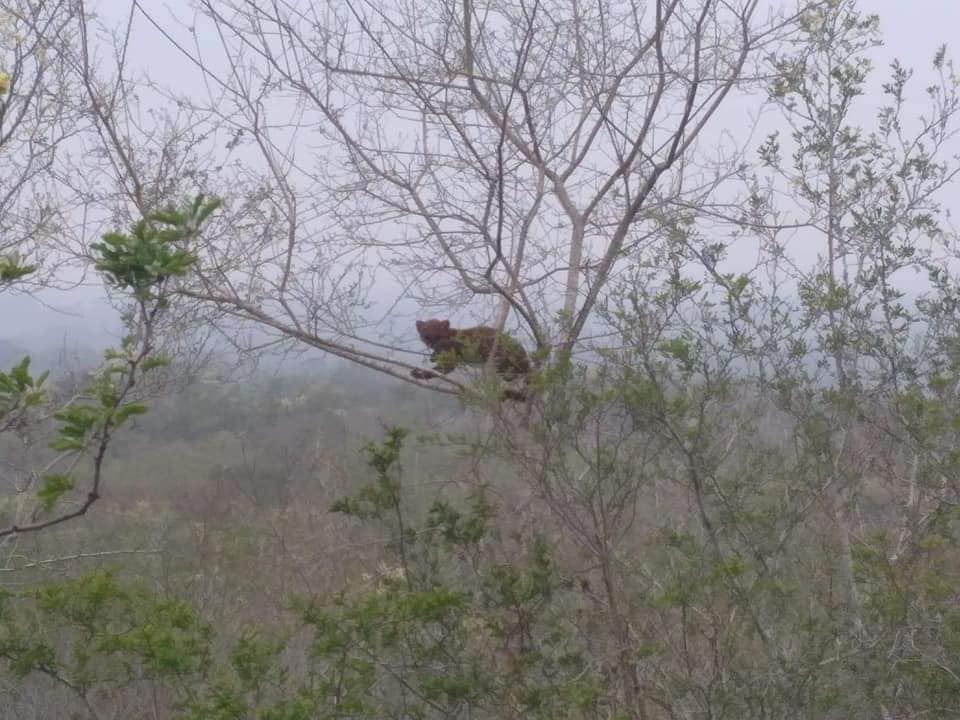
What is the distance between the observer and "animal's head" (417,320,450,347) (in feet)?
14.2

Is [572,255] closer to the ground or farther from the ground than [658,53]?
closer to the ground

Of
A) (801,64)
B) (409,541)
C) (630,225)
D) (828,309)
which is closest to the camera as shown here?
(409,541)

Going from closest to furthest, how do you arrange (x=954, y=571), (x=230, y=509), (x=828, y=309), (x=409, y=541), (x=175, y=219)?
1. (x=175, y=219)
2. (x=954, y=571)
3. (x=409, y=541)
4. (x=828, y=309)
5. (x=230, y=509)

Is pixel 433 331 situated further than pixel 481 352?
Yes

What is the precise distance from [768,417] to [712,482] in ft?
1.47

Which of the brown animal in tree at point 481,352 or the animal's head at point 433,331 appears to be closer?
the brown animal in tree at point 481,352

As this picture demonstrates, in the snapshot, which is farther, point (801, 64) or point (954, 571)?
point (801, 64)

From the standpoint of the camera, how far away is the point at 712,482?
364 cm

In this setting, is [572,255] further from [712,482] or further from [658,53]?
[712,482]

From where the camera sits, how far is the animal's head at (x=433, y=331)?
4.34 meters

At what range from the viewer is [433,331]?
4355 millimetres

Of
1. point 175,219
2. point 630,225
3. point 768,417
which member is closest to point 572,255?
point 630,225

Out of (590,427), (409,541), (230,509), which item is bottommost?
(230,509)

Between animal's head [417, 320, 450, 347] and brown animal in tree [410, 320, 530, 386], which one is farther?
animal's head [417, 320, 450, 347]
